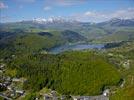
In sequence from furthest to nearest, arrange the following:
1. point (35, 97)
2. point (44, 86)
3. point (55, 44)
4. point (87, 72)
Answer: point (55, 44) → point (87, 72) → point (44, 86) → point (35, 97)

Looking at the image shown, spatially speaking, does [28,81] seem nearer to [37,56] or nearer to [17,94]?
[17,94]

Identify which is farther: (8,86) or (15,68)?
(15,68)

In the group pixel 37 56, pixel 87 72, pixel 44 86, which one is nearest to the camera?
pixel 44 86

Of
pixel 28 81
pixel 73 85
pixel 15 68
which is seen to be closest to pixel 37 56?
pixel 15 68

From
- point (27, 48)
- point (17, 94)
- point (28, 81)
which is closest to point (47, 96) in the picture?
point (17, 94)

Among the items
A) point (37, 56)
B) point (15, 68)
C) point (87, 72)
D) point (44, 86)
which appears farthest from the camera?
point (37, 56)

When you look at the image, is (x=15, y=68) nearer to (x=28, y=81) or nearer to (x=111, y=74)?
(x=28, y=81)

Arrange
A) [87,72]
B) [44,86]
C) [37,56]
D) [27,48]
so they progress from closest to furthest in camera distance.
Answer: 1. [44,86]
2. [87,72]
3. [37,56]
4. [27,48]

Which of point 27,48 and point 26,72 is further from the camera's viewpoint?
point 27,48
